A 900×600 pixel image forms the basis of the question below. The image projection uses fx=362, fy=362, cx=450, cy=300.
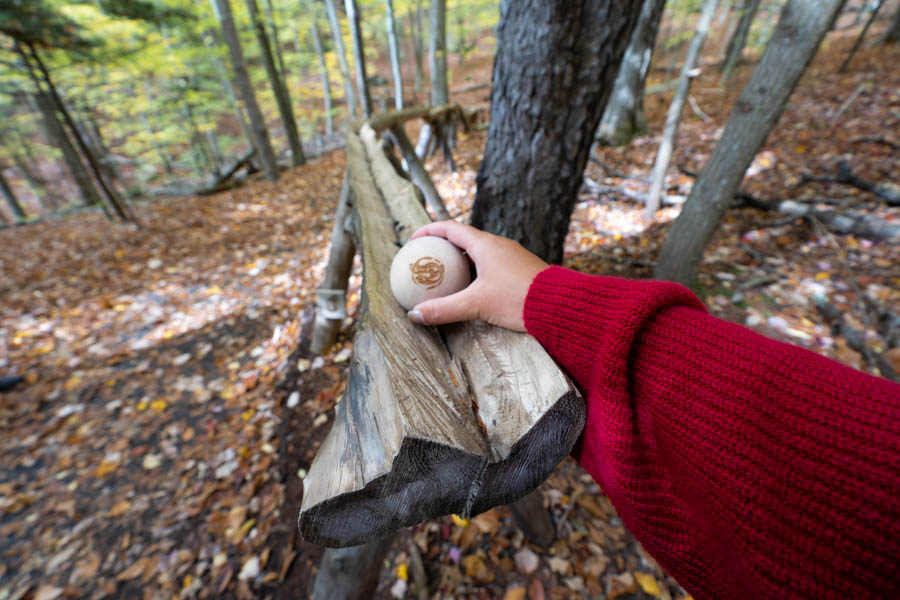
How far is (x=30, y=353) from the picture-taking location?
393 cm

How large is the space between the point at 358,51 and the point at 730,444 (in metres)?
7.29

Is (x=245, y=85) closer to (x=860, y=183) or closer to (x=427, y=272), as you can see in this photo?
(x=427, y=272)

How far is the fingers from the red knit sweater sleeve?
0.39 metres

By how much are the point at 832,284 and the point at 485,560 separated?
149 inches

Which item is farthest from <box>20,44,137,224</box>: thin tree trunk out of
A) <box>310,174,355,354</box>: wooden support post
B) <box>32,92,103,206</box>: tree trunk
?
<box>310,174,355,354</box>: wooden support post

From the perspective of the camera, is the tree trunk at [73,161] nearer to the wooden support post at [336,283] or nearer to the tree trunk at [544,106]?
the wooden support post at [336,283]

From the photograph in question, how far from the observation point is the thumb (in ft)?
3.85

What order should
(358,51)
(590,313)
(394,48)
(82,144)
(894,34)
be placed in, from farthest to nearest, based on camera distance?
(894,34)
(394,48)
(82,144)
(358,51)
(590,313)

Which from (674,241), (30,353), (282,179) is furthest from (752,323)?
(282,179)

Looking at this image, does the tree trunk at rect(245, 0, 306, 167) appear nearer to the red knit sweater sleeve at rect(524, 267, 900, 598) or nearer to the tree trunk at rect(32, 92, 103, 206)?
the tree trunk at rect(32, 92, 103, 206)

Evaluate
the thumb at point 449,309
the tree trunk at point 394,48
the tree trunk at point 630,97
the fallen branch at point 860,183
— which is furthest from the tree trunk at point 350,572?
the tree trunk at point 630,97

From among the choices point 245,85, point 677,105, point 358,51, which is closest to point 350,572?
point 677,105

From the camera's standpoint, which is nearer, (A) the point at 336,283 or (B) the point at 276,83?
(A) the point at 336,283

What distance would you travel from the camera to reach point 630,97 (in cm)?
734
